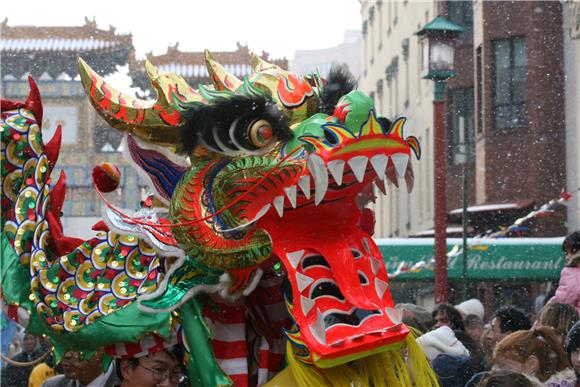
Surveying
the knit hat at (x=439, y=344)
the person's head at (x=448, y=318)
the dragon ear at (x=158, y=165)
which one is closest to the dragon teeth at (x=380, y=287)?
the dragon ear at (x=158, y=165)

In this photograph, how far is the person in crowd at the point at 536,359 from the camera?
6238mm

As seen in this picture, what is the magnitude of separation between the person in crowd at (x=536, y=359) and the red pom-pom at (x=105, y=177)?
1917mm

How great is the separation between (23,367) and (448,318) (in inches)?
153

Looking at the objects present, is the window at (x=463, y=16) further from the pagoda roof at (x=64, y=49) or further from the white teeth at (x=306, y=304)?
the white teeth at (x=306, y=304)

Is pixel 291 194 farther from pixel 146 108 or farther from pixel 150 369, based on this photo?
pixel 150 369

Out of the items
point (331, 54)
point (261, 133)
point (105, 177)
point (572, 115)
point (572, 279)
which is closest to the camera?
point (261, 133)

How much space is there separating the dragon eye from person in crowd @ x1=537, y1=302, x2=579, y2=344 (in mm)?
2679

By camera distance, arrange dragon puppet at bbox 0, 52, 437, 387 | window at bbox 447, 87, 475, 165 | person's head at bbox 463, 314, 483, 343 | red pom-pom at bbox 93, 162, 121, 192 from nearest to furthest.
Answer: dragon puppet at bbox 0, 52, 437, 387, red pom-pom at bbox 93, 162, 121, 192, person's head at bbox 463, 314, 483, 343, window at bbox 447, 87, 475, 165

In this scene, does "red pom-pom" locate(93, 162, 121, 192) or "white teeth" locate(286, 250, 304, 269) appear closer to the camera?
"white teeth" locate(286, 250, 304, 269)

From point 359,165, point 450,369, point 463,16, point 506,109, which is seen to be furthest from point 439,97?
point 463,16

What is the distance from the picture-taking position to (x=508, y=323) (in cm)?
830

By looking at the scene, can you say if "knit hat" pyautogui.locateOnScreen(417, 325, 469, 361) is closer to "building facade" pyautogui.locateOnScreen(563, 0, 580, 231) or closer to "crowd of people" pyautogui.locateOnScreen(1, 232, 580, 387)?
"crowd of people" pyautogui.locateOnScreen(1, 232, 580, 387)

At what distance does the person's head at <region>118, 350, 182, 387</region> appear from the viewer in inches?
221

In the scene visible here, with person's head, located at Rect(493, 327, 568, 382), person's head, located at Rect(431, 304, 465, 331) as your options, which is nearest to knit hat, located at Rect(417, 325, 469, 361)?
person's head, located at Rect(493, 327, 568, 382)
